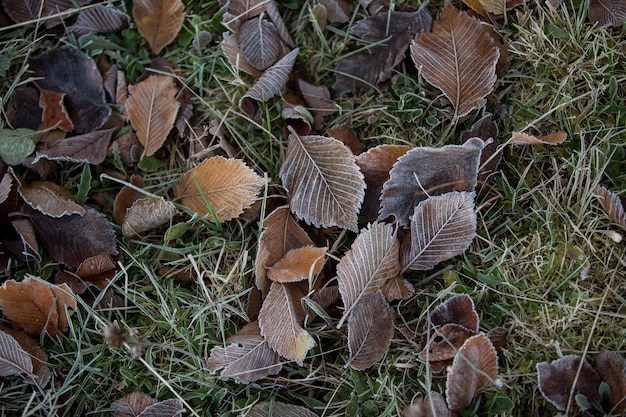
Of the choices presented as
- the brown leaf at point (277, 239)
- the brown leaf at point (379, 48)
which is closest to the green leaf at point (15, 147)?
the brown leaf at point (277, 239)

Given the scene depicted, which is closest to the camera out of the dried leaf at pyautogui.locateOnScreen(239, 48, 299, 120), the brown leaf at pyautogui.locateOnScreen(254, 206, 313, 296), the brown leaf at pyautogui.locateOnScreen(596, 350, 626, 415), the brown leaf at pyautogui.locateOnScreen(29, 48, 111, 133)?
the brown leaf at pyautogui.locateOnScreen(596, 350, 626, 415)

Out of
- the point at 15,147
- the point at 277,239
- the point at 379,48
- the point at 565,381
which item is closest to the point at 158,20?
the point at 15,147

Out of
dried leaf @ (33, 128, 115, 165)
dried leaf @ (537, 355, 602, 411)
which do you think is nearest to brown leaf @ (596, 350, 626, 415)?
dried leaf @ (537, 355, 602, 411)

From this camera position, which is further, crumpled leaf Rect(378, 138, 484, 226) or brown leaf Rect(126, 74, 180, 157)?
brown leaf Rect(126, 74, 180, 157)

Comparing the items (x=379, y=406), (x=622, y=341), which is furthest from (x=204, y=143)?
(x=622, y=341)

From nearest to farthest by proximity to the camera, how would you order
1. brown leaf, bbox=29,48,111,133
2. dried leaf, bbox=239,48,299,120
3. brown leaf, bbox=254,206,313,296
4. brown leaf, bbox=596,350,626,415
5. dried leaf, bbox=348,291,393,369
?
brown leaf, bbox=596,350,626,415, dried leaf, bbox=348,291,393,369, brown leaf, bbox=254,206,313,296, dried leaf, bbox=239,48,299,120, brown leaf, bbox=29,48,111,133

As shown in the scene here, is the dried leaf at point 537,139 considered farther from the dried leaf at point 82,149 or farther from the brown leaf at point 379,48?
the dried leaf at point 82,149

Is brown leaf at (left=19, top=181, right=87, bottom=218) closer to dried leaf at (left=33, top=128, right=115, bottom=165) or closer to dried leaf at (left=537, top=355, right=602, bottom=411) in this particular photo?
dried leaf at (left=33, top=128, right=115, bottom=165)
